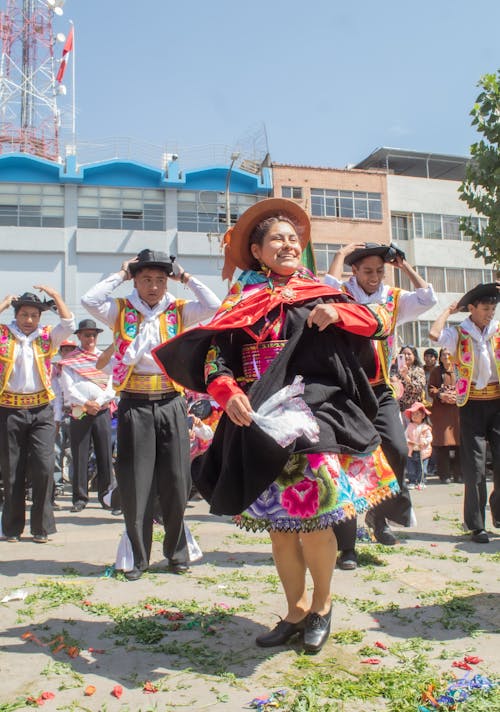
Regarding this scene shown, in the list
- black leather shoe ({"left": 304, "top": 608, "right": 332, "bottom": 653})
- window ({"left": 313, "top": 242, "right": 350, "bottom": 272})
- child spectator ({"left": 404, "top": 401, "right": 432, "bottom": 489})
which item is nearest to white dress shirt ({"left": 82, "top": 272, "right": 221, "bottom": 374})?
black leather shoe ({"left": 304, "top": 608, "right": 332, "bottom": 653})

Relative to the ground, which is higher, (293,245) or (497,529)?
(293,245)

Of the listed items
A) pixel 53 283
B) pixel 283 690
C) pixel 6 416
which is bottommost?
pixel 283 690

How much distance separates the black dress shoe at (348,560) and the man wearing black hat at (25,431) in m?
2.95

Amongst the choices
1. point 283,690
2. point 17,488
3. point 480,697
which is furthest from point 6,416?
point 480,697

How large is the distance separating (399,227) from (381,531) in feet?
126

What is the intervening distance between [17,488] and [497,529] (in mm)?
4602

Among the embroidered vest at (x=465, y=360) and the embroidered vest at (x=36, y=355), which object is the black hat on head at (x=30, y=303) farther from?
the embroidered vest at (x=465, y=360)

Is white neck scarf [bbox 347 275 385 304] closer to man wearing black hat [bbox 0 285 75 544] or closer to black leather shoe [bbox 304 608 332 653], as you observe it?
man wearing black hat [bbox 0 285 75 544]

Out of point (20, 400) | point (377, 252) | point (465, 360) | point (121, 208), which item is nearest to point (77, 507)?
point (20, 400)

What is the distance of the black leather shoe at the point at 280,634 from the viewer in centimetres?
337

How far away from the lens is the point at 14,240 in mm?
35344

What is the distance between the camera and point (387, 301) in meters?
5.59

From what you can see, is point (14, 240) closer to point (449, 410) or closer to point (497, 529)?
point (449, 410)

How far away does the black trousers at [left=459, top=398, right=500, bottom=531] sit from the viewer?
6.16 metres
